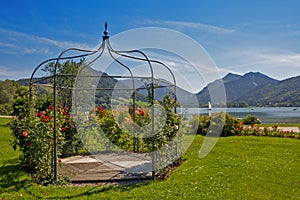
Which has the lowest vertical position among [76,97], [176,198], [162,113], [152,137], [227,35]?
[176,198]

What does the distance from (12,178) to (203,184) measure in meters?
3.44

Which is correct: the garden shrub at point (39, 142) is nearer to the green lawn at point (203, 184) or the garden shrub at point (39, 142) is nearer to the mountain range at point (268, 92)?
the green lawn at point (203, 184)

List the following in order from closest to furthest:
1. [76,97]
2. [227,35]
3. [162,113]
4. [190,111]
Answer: [162,113], [190,111], [76,97], [227,35]

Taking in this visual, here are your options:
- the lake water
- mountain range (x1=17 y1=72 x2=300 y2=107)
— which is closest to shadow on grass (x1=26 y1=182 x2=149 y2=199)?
the lake water

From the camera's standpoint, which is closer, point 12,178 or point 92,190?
point 92,190

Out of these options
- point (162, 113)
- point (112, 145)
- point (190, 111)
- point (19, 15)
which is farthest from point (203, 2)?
point (19, 15)

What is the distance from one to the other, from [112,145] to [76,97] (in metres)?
1.85

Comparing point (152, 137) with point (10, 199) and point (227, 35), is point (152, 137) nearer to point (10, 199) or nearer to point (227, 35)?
point (10, 199)

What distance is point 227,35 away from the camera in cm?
888

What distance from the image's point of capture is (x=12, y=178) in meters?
4.58

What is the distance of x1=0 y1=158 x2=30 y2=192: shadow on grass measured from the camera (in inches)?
165

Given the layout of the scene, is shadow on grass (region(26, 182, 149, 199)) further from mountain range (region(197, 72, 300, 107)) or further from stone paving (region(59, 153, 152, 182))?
mountain range (region(197, 72, 300, 107))

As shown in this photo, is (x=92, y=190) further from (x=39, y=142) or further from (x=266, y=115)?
(x=266, y=115)

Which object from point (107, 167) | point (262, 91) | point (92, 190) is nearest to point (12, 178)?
point (92, 190)
